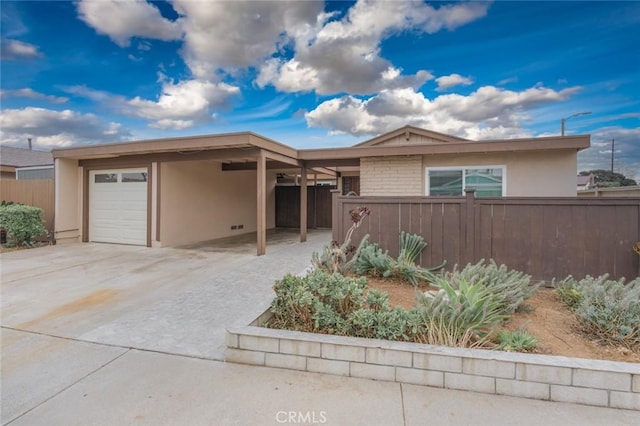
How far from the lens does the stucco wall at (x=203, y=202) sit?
32.0 feet

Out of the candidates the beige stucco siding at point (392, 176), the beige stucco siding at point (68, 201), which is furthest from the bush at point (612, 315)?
the beige stucco siding at point (68, 201)

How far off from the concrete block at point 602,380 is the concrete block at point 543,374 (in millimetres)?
60

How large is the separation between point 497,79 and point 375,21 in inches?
188

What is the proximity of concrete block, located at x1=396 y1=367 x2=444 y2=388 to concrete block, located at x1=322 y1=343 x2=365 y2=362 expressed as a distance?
31 cm

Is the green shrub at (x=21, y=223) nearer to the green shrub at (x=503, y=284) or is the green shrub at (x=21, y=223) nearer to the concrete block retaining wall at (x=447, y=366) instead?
the concrete block retaining wall at (x=447, y=366)

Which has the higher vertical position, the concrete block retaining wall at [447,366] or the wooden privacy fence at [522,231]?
the wooden privacy fence at [522,231]

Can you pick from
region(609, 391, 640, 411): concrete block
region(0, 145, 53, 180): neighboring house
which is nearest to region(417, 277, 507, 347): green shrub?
region(609, 391, 640, 411): concrete block

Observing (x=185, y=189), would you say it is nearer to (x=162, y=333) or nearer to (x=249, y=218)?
(x=249, y=218)

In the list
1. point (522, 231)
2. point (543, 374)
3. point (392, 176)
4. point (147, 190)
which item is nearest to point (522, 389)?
point (543, 374)

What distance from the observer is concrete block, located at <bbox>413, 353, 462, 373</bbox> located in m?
2.49

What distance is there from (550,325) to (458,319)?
1.21 meters

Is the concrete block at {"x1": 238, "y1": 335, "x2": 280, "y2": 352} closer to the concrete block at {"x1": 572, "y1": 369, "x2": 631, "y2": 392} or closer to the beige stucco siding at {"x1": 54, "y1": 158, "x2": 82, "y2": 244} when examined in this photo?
the concrete block at {"x1": 572, "y1": 369, "x2": 631, "y2": 392}

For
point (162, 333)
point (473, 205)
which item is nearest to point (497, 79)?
point (473, 205)

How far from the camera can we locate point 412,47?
10195 mm
